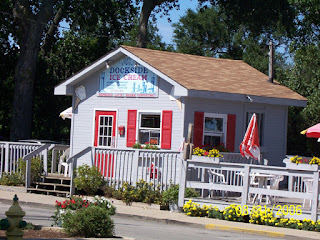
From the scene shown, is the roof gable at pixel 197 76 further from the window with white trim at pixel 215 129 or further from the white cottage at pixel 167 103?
the window with white trim at pixel 215 129

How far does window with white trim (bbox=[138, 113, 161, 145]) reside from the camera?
66.5 feet

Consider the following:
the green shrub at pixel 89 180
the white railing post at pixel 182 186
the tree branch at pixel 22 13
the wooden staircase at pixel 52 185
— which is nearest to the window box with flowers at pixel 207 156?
the white railing post at pixel 182 186

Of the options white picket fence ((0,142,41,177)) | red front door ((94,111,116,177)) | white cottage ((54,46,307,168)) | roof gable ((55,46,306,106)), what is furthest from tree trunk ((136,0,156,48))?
white picket fence ((0,142,41,177))

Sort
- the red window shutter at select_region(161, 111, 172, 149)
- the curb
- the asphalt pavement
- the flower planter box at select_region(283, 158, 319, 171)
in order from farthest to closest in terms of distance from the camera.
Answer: the red window shutter at select_region(161, 111, 172, 149)
the flower planter box at select_region(283, 158, 319, 171)
the asphalt pavement
the curb

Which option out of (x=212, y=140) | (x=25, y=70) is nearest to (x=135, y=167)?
(x=212, y=140)

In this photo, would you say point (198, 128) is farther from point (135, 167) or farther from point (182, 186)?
point (182, 186)

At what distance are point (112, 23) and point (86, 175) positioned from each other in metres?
20.8

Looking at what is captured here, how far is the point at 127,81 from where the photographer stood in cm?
2120

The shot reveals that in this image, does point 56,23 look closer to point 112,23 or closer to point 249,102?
point 112,23

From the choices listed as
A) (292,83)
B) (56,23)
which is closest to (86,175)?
(292,83)

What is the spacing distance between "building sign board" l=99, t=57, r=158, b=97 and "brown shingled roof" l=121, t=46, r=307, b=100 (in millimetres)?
474

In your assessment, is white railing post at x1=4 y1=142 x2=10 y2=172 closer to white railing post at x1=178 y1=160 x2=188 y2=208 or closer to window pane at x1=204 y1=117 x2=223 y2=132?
window pane at x1=204 y1=117 x2=223 y2=132

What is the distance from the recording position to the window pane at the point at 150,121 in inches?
800

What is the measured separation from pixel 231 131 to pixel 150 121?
8.83 ft
